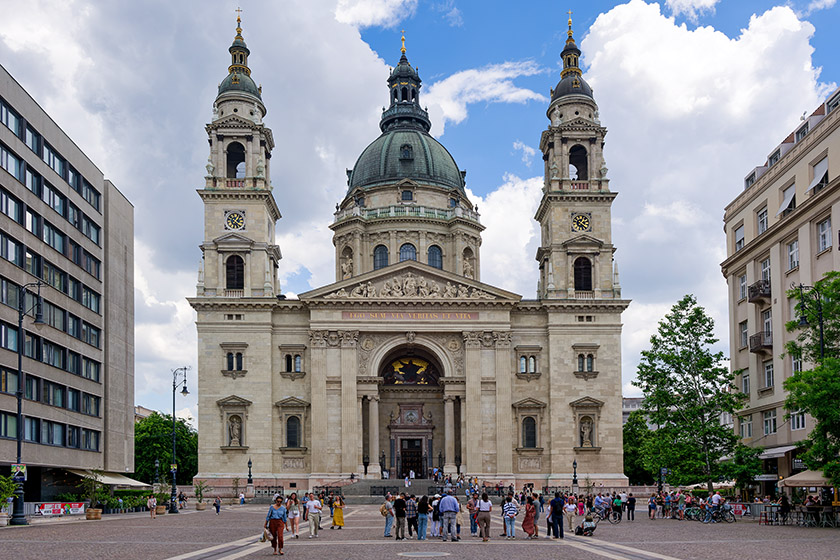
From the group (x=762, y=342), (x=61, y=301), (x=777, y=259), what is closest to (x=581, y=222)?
(x=762, y=342)

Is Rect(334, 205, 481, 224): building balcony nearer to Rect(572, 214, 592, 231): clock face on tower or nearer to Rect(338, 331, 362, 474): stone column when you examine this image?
Rect(572, 214, 592, 231): clock face on tower

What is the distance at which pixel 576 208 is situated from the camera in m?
82.9

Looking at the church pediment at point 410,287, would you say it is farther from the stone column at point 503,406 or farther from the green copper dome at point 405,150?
the green copper dome at point 405,150

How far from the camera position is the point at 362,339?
7938cm

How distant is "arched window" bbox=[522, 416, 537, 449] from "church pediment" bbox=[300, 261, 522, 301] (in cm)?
983

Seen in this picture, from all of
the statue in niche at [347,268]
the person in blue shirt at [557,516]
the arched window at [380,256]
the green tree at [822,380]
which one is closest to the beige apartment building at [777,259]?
the green tree at [822,380]

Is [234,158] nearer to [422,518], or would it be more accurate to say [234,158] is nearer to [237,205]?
[237,205]

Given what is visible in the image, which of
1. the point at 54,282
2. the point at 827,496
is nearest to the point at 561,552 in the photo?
the point at 827,496

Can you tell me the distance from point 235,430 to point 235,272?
1270 cm

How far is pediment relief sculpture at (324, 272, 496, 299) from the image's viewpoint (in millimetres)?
79188

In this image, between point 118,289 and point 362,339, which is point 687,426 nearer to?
point 362,339

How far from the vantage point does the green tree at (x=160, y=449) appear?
4493 inches

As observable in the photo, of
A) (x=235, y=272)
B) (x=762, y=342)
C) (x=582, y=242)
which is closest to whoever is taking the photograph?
(x=762, y=342)

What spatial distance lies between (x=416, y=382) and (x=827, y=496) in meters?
44.4
